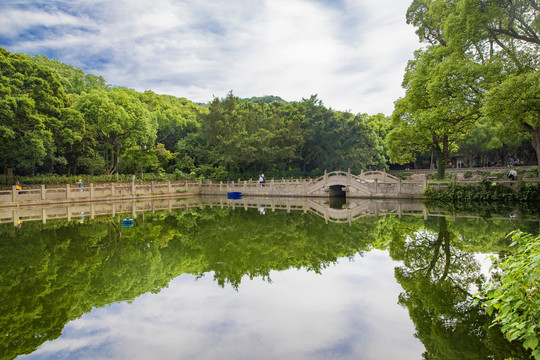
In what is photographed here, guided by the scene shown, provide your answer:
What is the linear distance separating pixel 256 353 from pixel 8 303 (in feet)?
12.4

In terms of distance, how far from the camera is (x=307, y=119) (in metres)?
37.3

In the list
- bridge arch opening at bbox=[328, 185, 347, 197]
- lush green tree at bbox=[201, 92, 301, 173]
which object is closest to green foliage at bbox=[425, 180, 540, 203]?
bridge arch opening at bbox=[328, 185, 347, 197]

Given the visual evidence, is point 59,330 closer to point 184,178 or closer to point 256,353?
point 256,353

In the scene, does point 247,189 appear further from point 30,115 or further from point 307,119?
point 30,115

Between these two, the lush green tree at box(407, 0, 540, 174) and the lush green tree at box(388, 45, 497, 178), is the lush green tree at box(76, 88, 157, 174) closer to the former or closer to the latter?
the lush green tree at box(388, 45, 497, 178)

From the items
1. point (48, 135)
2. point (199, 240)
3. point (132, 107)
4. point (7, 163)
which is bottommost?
point (199, 240)

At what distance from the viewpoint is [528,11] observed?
49.8ft

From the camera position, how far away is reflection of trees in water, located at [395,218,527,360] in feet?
11.9

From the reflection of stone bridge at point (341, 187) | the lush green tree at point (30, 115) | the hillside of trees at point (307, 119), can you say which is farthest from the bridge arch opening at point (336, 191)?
the lush green tree at point (30, 115)

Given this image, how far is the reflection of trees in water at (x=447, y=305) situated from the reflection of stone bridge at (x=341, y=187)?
48.2 ft

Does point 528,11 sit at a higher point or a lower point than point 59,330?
higher

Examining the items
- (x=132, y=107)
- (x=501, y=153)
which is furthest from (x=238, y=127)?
(x=501, y=153)

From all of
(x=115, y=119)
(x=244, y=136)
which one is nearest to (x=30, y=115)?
(x=115, y=119)

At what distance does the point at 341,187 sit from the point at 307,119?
41.5 feet
